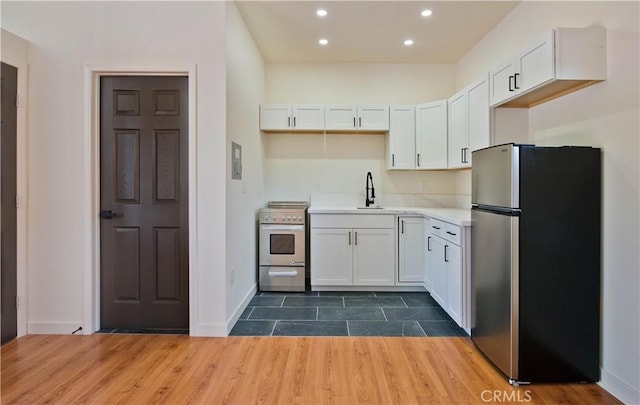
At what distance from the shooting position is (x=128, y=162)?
2.79 m

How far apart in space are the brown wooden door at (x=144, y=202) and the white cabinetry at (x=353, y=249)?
5.06 feet

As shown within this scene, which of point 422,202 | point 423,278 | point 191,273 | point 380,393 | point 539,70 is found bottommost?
point 380,393

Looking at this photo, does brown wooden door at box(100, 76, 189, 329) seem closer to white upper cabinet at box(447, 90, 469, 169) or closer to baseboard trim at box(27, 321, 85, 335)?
baseboard trim at box(27, 321, 85, 335)

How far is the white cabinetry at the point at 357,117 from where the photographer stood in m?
4.12

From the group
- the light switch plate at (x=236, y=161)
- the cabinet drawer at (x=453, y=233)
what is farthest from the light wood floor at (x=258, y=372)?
the light switch plate at (x=236, y=161)

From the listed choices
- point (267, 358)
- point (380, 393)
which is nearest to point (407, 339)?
point (380, 393)

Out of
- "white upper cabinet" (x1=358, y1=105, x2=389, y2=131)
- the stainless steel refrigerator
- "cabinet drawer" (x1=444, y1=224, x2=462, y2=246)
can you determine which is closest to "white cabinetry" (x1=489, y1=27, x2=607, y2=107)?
the stainless steel refrigerator

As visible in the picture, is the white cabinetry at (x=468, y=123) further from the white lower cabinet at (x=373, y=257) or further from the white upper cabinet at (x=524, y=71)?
the white lower cabinet at (x=373, y=257)

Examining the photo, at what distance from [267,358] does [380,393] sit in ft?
2.72

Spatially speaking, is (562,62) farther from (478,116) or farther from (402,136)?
(402,136)

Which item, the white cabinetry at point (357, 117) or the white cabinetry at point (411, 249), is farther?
the white cabinetry at point (357, 117)

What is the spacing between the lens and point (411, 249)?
381 cm

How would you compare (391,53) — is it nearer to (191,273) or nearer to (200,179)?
(200,179)

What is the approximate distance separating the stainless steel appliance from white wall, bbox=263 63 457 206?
69cm
